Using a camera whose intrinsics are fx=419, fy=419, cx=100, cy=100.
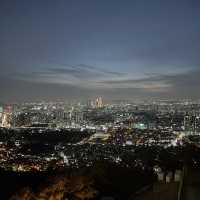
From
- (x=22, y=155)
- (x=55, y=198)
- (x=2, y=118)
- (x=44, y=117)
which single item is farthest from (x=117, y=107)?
(x=55, y=198)

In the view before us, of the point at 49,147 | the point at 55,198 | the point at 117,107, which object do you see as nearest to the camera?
the point at 55,198

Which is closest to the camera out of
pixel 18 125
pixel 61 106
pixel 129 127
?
pixel 129 127

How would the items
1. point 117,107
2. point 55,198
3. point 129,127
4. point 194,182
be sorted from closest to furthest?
point 194,182 < point 55,198 < point 129,127 < point 117,107

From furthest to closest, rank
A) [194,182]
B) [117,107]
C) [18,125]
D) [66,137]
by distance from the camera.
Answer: [117,107] < [18,125] < [66,137] < [194,182]

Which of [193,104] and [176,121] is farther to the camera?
[193,104]

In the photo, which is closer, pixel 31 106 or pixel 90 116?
pixel 90 116

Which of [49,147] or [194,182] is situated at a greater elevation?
[194,182]

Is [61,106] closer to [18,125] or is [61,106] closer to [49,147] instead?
[18,125]

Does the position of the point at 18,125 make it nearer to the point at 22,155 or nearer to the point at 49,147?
the point at 49,147

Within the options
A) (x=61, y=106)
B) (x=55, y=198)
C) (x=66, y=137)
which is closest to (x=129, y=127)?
(x=66, y=137)
